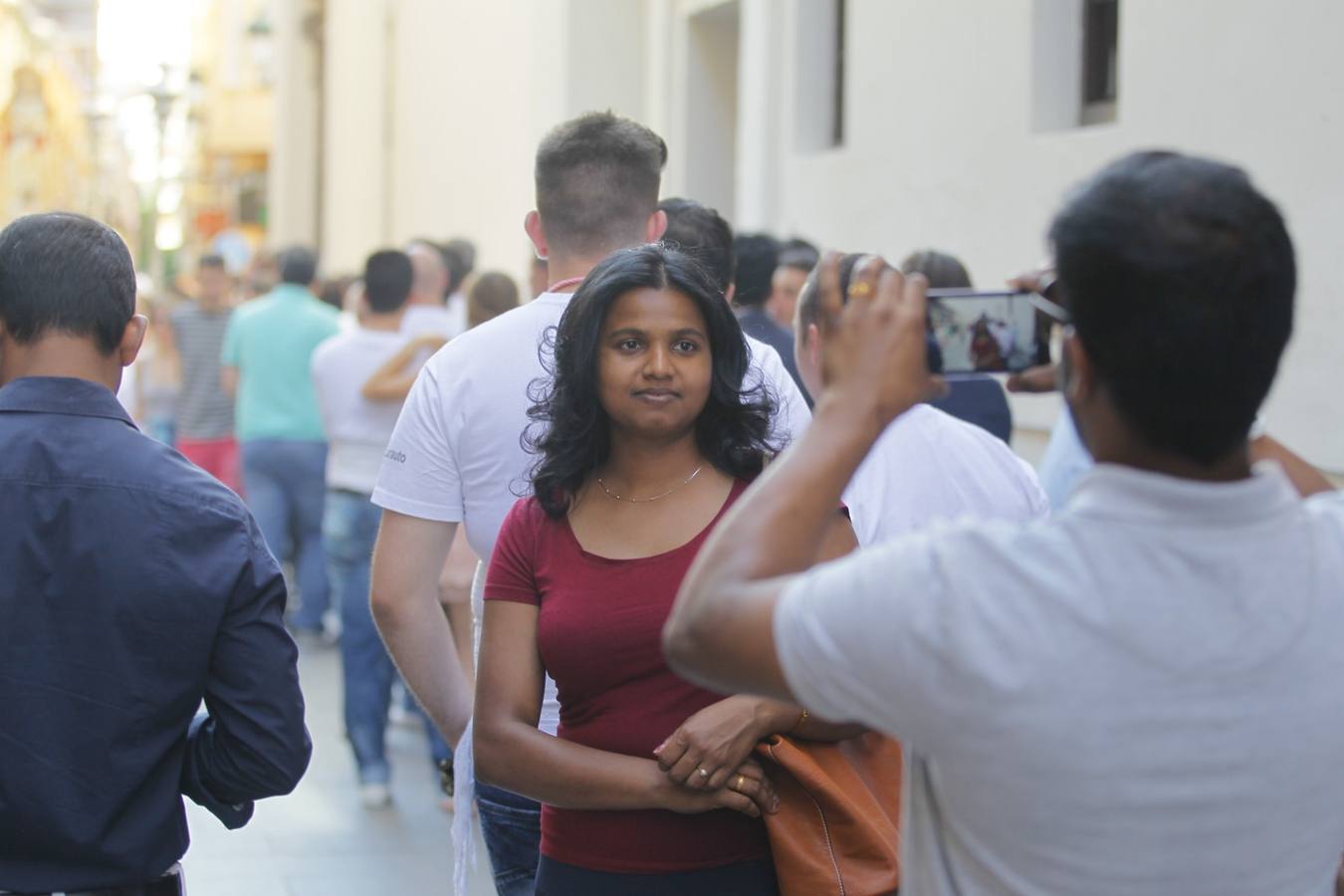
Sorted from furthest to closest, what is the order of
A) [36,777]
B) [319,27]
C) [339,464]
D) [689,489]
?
[319,27]
[339,464]
[689,489]
[36,777]

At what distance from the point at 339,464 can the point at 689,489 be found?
5.23 metres

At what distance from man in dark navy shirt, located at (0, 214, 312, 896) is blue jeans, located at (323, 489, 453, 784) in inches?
182

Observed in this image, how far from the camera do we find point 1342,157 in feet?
20.8

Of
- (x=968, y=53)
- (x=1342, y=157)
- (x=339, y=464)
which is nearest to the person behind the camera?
(x=1342, y=157)

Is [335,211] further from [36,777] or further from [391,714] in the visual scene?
[36,777]

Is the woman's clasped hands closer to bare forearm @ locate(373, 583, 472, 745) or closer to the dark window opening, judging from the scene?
bare forearm @ locate(373, 583, 472, 745)

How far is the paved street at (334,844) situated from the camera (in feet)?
22.1

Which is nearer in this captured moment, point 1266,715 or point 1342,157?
point 1266,715

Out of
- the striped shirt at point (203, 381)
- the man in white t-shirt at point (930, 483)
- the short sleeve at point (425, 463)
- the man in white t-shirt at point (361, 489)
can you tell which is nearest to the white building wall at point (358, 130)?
the striped shirt at point (203, 381)

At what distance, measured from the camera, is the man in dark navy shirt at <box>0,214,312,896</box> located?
2967 millimetres

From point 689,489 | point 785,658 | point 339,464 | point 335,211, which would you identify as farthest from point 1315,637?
point 335,211

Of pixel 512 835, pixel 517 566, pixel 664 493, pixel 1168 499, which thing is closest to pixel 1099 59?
pixel 512 835

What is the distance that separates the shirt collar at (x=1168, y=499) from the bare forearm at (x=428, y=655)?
230 cm

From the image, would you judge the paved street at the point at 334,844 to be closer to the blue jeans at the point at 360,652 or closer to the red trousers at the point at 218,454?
the blue jeans at the point at 360,652
